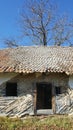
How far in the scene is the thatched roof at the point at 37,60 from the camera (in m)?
20.6

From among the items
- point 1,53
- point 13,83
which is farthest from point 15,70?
point 1,53

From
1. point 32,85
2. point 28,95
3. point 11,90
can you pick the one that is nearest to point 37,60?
point 32,85

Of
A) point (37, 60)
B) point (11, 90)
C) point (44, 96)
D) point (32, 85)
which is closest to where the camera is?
point (32, 85)

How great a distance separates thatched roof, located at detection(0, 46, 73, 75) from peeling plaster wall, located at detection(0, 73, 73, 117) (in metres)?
0.58

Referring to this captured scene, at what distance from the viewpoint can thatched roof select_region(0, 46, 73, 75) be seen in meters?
20.6

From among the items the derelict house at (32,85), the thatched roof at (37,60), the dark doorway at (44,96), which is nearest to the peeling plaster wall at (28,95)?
the derelict house at (32,85)

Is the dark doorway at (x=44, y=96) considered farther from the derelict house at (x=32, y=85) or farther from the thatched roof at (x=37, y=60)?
the derelict house at (x=32, y=85)

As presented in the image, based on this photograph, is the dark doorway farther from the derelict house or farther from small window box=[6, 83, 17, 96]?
the derelict house

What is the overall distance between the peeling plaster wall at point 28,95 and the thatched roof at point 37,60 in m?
0.58

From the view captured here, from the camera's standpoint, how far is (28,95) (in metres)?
20.8

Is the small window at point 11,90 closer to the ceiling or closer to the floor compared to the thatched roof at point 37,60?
closer to the floor

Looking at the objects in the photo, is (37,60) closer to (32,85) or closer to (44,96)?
(32,85)

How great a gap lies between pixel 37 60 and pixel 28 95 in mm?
2862

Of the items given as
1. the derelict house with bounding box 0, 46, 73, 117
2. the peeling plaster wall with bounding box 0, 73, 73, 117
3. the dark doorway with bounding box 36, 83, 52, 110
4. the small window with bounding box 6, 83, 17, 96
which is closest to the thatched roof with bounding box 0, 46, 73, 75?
the derelict house with bounding box 0, 46, 73, 117
